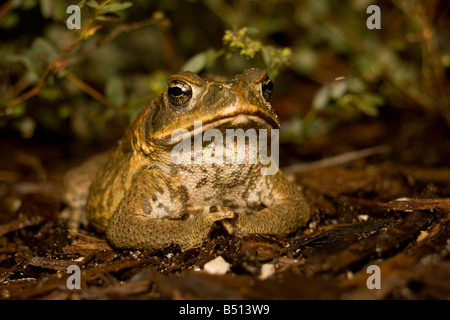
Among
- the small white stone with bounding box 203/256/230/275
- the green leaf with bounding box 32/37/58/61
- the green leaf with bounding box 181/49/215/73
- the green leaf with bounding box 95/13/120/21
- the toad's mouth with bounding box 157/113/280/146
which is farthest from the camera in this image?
the green leaf with bounding box 32/37/58/61

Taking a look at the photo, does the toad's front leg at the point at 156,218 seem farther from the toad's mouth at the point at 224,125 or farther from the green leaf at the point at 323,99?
the green leaf at the point at 323,99

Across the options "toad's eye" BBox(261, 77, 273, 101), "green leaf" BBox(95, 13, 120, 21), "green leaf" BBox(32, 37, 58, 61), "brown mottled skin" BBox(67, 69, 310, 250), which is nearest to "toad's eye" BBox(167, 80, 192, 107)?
"brown mottled skin" BBox(67, 69, 310, 250)

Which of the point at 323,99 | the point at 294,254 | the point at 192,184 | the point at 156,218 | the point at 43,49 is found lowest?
the point at 294,254

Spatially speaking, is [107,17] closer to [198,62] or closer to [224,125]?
[198,62]

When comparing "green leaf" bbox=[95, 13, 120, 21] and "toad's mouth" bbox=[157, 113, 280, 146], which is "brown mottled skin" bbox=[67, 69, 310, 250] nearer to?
"toad's mouth" bbox=[157, 113, 280, 146]

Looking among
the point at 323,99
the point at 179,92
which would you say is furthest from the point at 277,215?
the point at 323,99

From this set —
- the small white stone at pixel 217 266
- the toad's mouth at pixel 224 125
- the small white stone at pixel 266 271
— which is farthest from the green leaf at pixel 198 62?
the small white stone at pixel 266 271
